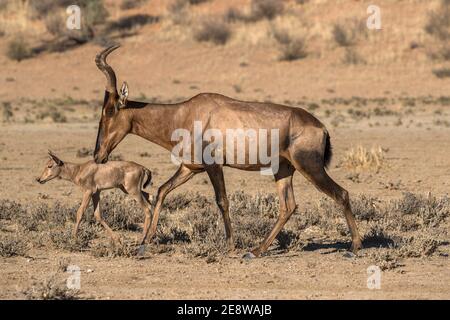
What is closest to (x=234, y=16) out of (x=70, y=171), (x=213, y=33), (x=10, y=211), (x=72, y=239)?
(x=213, y=33)

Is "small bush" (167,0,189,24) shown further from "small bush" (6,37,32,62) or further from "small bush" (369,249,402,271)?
"small bush" (369,249,402,271)

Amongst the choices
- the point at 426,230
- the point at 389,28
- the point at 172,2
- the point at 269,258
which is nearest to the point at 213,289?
the point at 269,258

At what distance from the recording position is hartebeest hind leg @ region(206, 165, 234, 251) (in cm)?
981

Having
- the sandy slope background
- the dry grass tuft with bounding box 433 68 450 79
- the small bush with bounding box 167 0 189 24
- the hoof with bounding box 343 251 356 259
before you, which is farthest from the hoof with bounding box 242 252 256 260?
the small bush with bounding box 167 0 189 24

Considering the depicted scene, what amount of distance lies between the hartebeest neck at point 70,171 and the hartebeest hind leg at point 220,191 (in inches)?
90.6

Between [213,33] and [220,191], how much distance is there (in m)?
36.1

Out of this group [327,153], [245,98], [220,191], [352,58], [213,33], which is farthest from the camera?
[213,33]

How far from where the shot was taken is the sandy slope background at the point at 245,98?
30.2 feet

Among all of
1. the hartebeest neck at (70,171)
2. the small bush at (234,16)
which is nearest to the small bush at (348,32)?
the small bush at (234,16)

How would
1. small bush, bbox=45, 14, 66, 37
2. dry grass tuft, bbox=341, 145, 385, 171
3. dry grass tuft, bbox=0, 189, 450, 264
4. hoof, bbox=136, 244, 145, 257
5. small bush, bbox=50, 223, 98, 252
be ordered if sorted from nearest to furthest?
hoof, bbox=136, 244, 145, 257 → dry grass tuft, bbox=0, 189, 450, 264 → small bush, bbox=50, 223, 98, 252 → dry grass tuft, bbox=341, 145, 385, 171 → small bush, bbox=45, 14, 66, 37

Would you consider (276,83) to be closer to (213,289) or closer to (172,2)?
(172,2)

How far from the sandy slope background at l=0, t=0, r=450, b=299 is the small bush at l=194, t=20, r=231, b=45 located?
0.09m

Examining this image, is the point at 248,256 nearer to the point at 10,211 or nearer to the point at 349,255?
the point at 349,255

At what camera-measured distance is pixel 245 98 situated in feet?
117
